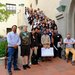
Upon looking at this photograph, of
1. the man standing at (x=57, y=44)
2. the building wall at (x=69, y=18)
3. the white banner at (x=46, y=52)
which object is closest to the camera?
the white banner at (x=46, y=52)

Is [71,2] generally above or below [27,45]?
above

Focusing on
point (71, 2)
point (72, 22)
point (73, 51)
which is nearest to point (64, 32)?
point (72, 22)

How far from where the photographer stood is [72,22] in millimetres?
18516

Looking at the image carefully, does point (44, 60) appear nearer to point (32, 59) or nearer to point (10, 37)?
point (32, 59)

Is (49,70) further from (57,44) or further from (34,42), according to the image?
(57,44)

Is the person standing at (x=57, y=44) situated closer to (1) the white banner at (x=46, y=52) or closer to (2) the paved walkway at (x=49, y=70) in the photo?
(1) the white banner at (x=46, y=52)

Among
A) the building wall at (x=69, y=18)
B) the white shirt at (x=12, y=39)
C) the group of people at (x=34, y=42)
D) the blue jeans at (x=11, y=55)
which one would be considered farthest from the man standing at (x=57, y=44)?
the white shirt at (x=12, y=39)

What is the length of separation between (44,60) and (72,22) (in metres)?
3.36

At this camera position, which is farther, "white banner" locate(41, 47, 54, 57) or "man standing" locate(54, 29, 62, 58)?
"man standing" locate(54, 29, 62, 58)

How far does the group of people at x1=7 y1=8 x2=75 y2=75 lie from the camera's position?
483 inches

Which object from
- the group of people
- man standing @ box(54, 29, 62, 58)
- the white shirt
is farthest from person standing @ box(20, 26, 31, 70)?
man standing @ box(54, 29, 62, 58)

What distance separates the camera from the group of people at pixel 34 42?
1227 centimetres

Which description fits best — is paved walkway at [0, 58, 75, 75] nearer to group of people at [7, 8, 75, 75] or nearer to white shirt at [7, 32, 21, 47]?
group of people at [7, 8, 75, 75]

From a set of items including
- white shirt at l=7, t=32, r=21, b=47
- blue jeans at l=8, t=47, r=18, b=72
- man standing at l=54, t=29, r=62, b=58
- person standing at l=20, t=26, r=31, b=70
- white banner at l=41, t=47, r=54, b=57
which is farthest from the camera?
man standing at l=54, t=29, r=62, b=58
